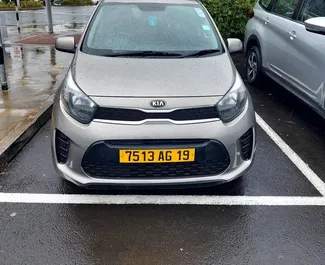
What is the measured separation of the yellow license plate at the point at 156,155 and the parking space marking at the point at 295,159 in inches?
57.9

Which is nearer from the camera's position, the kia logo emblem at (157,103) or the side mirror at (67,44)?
the kia logo emblem at (157,103)

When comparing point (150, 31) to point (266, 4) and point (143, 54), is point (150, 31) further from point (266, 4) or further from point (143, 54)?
point (266, 4)

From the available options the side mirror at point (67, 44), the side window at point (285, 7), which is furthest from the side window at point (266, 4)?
the side mirror at point (67, 44)

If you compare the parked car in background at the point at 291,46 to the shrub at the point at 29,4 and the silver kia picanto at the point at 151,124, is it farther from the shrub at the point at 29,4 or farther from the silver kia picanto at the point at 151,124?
the shrub at the point at 29,4

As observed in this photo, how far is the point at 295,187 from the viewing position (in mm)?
3518

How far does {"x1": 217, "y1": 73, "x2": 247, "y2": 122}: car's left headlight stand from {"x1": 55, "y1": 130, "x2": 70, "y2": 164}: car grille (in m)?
1.23

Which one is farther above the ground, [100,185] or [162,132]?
[162,132]

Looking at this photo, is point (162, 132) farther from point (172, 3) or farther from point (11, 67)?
point (11, 67)

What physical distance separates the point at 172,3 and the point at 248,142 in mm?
2162

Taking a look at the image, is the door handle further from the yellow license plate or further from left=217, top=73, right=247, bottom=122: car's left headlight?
the yellow license plate

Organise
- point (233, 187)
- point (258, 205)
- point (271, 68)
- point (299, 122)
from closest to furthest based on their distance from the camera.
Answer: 1. point (258, 205)
2. point (233, 187)
3. point (299, 122)
4. point (271, 68)

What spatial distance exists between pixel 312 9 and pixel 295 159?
2080 mm

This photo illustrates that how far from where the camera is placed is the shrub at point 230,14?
8.63 metres

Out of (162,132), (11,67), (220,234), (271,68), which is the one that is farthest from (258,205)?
(11,67)
